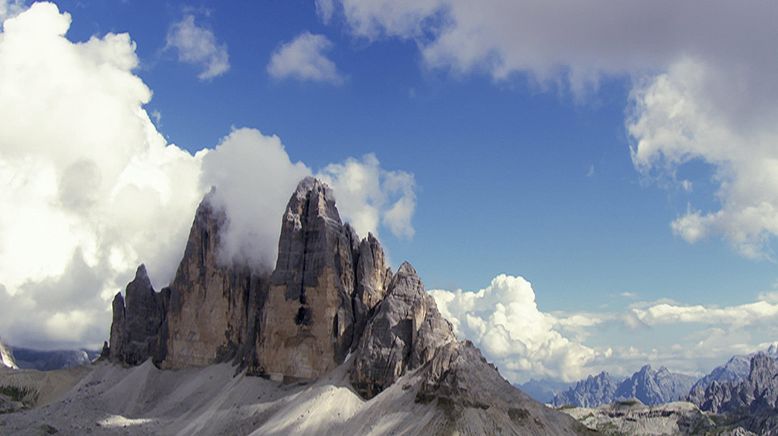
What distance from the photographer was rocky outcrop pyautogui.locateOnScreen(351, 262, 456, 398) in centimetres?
17762

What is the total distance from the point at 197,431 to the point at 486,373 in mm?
75905

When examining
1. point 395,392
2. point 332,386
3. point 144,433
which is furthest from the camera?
point 144,433

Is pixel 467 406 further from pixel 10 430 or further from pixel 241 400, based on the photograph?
pixel 10 430

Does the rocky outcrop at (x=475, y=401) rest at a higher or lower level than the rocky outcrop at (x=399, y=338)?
lower

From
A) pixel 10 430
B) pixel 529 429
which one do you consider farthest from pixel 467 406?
pixel 10 430

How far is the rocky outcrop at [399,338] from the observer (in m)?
178

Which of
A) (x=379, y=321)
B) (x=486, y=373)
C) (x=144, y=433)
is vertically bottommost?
(x=144, y=433)

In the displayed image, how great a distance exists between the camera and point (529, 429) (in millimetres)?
152500

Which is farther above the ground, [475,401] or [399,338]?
[399,338]

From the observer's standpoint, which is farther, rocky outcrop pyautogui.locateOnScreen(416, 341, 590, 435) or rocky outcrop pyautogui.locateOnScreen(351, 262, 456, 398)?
rocky outcrop pyautogui.locateOnScreen(351, 262, 456, 398)

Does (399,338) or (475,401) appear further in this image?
(399,338)

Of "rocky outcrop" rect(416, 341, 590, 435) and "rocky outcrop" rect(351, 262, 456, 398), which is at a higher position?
"rocky outcrop" rect(351, 262, 456, 398)

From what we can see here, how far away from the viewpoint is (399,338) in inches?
7175

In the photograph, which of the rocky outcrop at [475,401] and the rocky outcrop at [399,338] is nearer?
the rocky outcrop at [475,401]
